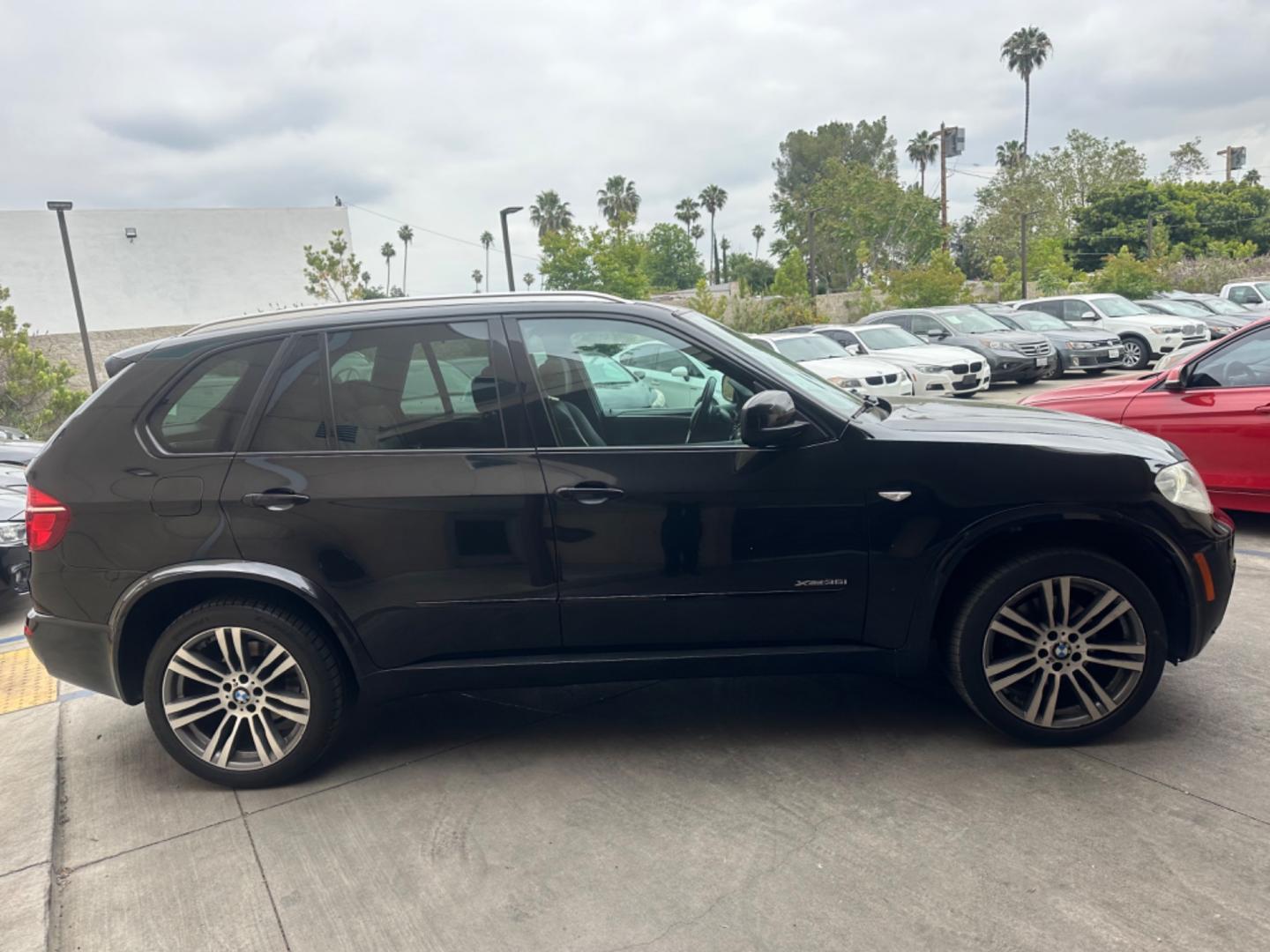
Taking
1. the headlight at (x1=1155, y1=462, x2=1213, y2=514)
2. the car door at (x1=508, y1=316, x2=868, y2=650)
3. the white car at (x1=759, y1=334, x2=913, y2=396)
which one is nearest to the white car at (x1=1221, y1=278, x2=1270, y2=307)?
the white car at (x1=759, y1=334, x2=913, y2=396)

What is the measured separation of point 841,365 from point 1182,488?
1111cm

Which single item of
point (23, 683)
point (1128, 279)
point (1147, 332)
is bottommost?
point (23, 683)

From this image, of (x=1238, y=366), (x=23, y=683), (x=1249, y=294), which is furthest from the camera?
(x=1249, y=294)

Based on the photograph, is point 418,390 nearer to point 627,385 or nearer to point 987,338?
point 627,385

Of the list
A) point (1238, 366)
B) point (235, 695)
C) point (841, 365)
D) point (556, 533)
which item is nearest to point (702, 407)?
point (556, 533)

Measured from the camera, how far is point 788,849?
3078mm

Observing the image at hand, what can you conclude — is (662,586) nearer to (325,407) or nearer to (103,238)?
(325,407)

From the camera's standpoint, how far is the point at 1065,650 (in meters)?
3.52

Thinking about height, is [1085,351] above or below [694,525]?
below

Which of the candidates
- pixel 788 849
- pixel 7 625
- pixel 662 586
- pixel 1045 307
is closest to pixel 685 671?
pixel 662 586

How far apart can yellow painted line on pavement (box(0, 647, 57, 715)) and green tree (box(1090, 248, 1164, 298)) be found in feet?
114

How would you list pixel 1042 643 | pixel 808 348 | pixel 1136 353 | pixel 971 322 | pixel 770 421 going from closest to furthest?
pixel 770 421
pixel 1042 643
pixel 808 348
pixel 1136 353
pixel 971 322

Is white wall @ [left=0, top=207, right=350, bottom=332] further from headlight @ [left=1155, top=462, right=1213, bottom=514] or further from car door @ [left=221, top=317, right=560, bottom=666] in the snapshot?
headlight @ [left=1155, top=462, right=1213, bottom=514]

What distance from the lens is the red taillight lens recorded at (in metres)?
3.66
